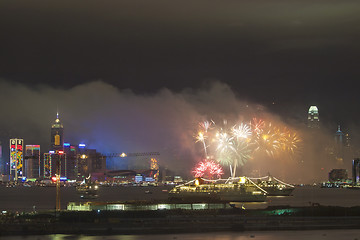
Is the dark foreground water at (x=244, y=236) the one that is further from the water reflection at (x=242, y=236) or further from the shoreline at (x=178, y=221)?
the shoreline at (x=178, y=221)

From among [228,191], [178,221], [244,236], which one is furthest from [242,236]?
[228,191]

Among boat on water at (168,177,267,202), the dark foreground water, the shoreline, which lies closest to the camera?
the dark foreground water

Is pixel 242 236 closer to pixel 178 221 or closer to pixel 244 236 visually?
pixel 244 236

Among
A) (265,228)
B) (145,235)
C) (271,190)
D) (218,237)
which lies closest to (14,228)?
(145,235)

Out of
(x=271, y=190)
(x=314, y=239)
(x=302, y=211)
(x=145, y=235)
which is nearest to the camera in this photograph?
(x=314, y=239)

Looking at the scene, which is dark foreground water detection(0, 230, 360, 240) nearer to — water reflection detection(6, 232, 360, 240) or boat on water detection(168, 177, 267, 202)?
water reflection detection(6, 232, 360, 240)

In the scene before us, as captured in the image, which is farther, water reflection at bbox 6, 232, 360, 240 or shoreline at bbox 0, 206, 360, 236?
shoreline at bbox 0, 206, 360, 236

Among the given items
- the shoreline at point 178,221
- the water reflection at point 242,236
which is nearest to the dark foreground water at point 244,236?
the water reflection at point 242,236

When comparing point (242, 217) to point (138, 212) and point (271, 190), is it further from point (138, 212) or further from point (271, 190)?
point (271, 190)

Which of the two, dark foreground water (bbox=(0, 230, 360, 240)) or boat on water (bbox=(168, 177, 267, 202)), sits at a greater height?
boat on water (bbox=(168, 177, 267, 202))

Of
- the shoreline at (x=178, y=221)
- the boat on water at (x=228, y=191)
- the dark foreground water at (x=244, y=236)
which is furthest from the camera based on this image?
the boat on water at (x=228, y=191)

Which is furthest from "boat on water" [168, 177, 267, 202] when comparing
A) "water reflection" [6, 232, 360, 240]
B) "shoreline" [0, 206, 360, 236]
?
"water reflection" [6, 232, 360, 240]
